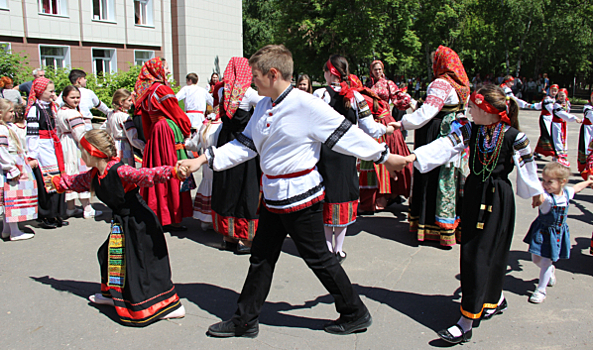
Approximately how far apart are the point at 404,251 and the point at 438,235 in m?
0.44

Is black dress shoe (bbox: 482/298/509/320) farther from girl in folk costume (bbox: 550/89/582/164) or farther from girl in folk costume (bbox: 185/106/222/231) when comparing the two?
girl in folk costume (bbox: 550/89/582/164)

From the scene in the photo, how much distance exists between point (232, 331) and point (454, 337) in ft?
4.98

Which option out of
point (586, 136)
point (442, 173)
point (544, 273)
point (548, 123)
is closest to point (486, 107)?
point (544, 273)

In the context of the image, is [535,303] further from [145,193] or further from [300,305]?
[145,193]

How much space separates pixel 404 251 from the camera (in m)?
5.34

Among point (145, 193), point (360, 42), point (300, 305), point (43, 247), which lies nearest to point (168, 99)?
point (145, 193)

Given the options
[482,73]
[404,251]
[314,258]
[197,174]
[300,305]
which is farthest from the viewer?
[482,73]

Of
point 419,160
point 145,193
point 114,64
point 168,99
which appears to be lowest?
point 145,193

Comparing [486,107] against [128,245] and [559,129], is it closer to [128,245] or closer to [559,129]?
[128,245]

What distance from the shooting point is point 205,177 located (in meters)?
5.94

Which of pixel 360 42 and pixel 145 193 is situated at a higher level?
pixel 360 42

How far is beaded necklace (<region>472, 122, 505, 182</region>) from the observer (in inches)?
136

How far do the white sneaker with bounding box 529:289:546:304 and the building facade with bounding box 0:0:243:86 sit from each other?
2189 centimetres

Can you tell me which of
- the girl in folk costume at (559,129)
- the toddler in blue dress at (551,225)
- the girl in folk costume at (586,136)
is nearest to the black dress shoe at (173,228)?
the toddler in blue dress at (551,225)
